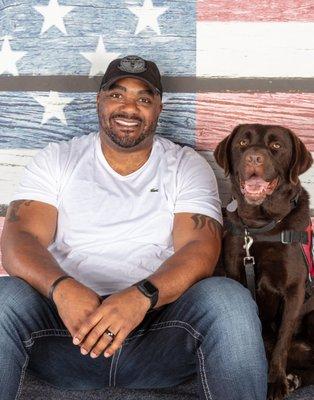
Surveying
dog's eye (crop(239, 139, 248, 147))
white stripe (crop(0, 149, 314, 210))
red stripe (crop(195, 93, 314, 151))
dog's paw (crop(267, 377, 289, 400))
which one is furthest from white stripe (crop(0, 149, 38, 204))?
dog's paw (crop(267, 377, 289, 400))

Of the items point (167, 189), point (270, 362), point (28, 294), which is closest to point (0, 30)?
point (167, 189)

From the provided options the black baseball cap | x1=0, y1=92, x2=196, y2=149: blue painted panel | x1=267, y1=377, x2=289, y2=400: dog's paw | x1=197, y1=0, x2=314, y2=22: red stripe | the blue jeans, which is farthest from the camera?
x1=0, y1=92, x2=196, y2=149: blue painted panel

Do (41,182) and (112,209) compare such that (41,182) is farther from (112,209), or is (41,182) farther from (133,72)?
(133,72)

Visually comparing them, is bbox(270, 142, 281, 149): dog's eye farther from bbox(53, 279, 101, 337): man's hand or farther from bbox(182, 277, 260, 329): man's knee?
bbox(53, 279, 101, 337): man's hand

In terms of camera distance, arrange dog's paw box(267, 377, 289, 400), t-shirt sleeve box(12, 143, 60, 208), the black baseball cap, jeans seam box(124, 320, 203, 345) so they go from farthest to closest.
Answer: the black baseball cap → t-shirt sleeve box(12, 143, 60, 208) → dog's paw box(267, 377, 289, 400) → jeans seam box(124, 320, 203, 345)

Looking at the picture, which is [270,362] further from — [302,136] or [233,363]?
[302,136]

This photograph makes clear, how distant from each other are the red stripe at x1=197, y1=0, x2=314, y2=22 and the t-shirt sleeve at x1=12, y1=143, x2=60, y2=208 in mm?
1086

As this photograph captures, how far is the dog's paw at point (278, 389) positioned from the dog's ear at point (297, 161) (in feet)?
2.63

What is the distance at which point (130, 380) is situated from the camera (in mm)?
2754

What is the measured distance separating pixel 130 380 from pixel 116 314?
1.66 feet

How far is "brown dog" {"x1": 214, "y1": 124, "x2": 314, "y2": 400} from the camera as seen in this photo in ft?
9.17

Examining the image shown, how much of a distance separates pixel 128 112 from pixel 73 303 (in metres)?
1.02

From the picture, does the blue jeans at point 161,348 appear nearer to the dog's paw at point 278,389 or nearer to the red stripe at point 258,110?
the dog's paw at point 278,389

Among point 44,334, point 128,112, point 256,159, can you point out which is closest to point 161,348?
point 44,334
